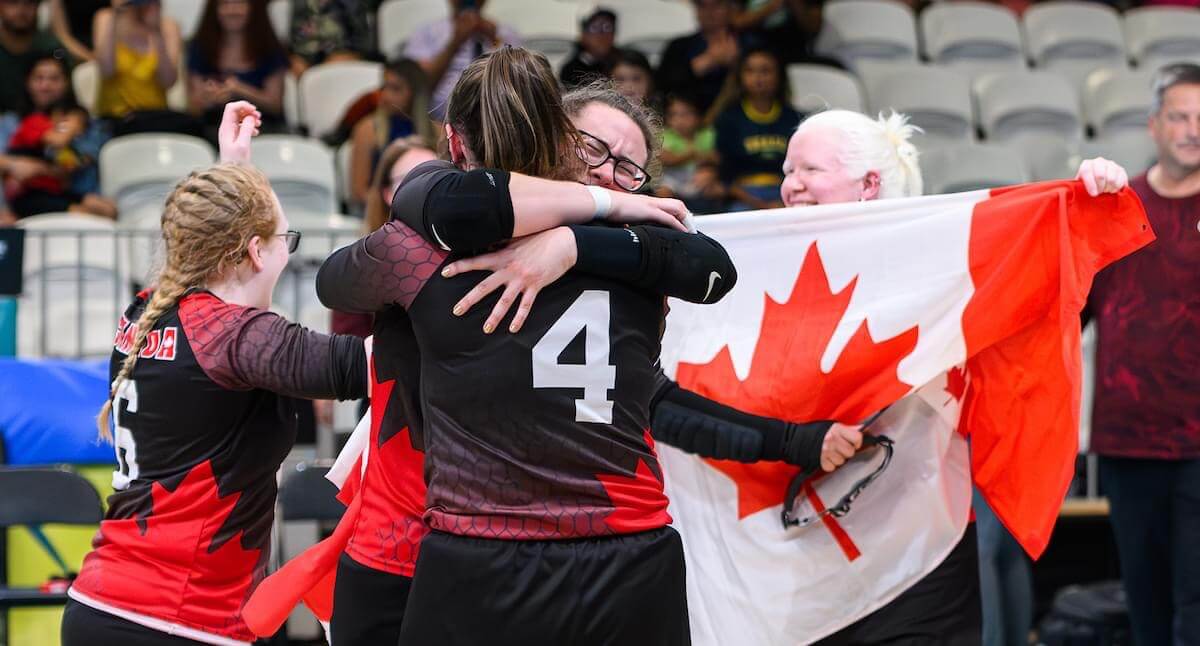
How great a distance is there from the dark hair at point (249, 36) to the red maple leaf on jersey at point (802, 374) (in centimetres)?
471

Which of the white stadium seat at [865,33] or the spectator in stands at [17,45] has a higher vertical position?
the white stadium seat at [865,33]

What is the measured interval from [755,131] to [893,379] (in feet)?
14.2

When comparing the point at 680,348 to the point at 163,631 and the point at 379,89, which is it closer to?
the point at 163,631

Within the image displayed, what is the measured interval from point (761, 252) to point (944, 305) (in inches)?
17.5

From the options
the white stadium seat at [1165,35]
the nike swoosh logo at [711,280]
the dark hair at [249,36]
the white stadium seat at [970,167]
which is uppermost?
the white stadium seat at [1165,35]

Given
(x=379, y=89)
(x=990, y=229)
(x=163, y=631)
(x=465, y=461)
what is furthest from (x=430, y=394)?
(x=379, y=89)

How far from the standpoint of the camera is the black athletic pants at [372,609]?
2.45 meters

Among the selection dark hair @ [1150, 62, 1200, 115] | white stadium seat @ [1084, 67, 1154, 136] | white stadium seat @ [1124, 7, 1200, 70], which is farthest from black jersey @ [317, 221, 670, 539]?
white stadium seat @ [1124, 7, 1200, 70]

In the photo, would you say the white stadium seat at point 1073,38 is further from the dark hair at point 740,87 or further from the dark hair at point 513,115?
the dark hair at point 513,115

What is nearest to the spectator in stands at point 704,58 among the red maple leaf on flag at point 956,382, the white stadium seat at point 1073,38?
the white stadium seat at point 1073,38

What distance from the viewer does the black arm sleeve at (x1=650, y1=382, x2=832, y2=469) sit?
3.17 m

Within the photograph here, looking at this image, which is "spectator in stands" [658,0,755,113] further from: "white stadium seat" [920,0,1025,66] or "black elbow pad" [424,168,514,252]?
"black elbow pad" [424,168,514,252]

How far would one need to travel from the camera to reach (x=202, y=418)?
9.29 feet

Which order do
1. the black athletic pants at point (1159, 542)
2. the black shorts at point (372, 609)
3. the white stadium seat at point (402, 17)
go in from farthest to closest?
1. the white stadium seat at point (402, 17)
2. the black athletic pants at point (1159, 542)
3. the black shorts at point (372, 609)
